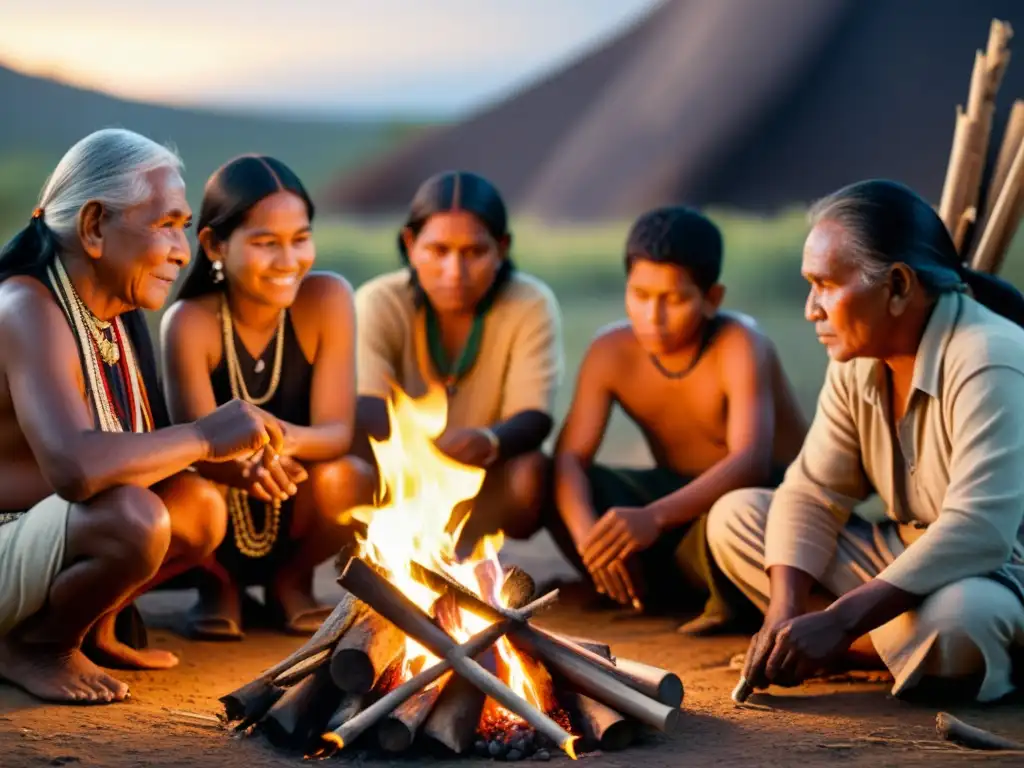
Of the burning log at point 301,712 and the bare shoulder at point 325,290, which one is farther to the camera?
the bare shoulder at point 325,290

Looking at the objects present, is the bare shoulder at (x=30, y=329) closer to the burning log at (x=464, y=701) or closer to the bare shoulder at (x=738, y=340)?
the burning log at (x=464, y=701)

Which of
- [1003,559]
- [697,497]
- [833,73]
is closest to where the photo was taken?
[1003,559]

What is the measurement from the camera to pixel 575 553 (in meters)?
5.67

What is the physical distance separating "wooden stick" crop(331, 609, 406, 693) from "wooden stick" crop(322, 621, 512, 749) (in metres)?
0.06

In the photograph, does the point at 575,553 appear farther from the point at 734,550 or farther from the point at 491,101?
the point at 491,101

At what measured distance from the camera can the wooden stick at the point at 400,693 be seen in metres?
3.42

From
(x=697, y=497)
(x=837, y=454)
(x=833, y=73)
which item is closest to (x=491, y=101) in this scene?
(x=833, y=73)

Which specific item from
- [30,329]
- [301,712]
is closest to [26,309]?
[30,329]

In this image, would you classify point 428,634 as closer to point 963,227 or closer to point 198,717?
point 198,717

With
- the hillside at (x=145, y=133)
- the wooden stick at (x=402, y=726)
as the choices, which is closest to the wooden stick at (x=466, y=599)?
the wooden stick at (x=402, y=726)

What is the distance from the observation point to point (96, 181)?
4.15 metres

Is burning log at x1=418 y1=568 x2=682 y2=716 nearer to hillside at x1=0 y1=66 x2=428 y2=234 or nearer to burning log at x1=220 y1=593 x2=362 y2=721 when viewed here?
burning log at x1=220 y1=593 x2=362 y2=721

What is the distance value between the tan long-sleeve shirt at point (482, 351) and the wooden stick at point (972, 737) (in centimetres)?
230

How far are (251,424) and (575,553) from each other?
193 cm
